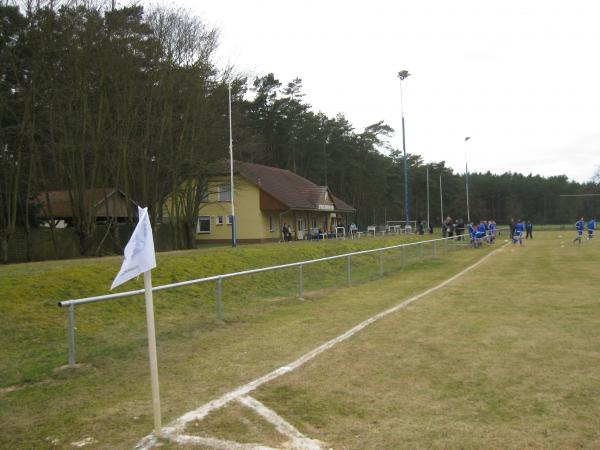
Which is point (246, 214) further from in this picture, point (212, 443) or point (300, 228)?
point (212, 443)

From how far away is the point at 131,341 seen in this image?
854cm

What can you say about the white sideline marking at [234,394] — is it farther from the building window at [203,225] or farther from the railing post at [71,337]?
the building window at [203,225]

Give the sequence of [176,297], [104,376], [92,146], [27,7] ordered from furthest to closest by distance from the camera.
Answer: [92,146] < [27,7] < [176,297] < [104,376]

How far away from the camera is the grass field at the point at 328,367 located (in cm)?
459

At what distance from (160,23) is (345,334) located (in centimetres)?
2108

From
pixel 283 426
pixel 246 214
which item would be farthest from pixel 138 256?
pixel 246 214

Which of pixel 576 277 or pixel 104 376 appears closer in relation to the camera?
pixel 104 376

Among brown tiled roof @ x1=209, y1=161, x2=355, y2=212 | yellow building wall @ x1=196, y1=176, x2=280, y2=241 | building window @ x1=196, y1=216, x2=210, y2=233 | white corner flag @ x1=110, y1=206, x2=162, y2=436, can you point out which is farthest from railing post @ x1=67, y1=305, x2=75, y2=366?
building window @ x1=196, y1=216, x2=210, y2=233

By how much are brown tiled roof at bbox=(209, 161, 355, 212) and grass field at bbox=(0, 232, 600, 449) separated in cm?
2665

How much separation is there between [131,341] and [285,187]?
37.0 metres

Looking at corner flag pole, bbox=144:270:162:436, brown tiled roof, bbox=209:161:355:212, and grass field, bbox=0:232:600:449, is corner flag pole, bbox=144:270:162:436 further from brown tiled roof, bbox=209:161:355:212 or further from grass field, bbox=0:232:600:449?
brown tiled roof, bbox=209:161:355:212

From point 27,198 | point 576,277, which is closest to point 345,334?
point 576,277

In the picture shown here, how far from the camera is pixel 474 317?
9.62 meters

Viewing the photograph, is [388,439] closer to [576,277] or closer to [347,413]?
[347,413]
